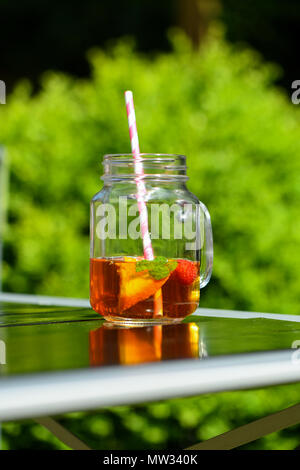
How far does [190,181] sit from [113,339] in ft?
7.15

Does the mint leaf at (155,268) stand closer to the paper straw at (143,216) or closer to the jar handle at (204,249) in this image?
the paper straw at (143,216)

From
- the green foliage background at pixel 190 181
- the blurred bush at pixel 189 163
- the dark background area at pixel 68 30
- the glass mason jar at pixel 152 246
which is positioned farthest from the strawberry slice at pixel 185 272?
the dark background area at pixel 68 30

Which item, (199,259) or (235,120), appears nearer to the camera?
(199,259)

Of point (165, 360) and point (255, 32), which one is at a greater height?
point (255, 32)

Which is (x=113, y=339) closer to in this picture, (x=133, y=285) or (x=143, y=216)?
(x=133, y=285)

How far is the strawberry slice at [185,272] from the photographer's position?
115cm

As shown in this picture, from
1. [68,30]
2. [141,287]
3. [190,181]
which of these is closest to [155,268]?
[141,287]

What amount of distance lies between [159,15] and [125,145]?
11.6 feet

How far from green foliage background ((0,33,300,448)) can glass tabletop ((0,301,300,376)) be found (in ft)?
5.33

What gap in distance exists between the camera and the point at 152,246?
120cm

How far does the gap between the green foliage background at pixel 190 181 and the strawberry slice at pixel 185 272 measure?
5.53 ft

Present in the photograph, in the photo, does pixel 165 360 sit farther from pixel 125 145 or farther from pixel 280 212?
pixel 125 145

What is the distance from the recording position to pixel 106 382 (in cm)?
67
